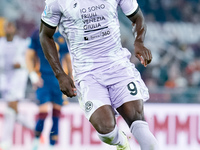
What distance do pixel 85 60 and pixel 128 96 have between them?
1.75 ft

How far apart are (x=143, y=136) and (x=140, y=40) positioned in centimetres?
91

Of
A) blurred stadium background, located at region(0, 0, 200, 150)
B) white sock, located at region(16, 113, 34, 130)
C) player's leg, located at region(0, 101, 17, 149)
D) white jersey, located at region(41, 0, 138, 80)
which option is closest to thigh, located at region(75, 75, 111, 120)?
white jersey, located at region(41, 0, 138, 80)

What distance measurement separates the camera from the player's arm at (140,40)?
164 inches

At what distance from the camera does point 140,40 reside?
14.6 feet

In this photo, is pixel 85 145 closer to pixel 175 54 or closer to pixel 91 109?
pixel 91 109

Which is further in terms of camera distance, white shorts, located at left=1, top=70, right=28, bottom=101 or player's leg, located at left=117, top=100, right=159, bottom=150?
white shorts, located at left=1, top=70, right=28, bottom=101

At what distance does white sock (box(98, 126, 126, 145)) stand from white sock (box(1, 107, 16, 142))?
3.72 meters

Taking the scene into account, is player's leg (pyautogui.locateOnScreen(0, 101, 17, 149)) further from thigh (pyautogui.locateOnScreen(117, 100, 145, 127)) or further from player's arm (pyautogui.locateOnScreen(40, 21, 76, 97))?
thigh (pyautogui.locateOnScreen(117, 100, 145, 127))

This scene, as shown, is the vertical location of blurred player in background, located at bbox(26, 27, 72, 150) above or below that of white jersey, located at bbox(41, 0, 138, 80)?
below

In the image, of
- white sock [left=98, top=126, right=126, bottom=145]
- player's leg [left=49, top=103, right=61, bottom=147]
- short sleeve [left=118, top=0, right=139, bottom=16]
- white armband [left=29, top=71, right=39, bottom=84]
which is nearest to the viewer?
white sock [left=98, top=126, right=126, bottom=145]

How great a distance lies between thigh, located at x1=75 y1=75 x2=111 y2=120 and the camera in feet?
14.1

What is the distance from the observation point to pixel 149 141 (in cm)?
407

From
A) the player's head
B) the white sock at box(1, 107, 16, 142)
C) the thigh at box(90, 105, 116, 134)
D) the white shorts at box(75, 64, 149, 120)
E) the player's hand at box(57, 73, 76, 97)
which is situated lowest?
the white sock at box(1, 107, 16, 142)

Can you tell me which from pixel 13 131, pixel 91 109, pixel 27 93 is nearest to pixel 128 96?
pixel 91 109
